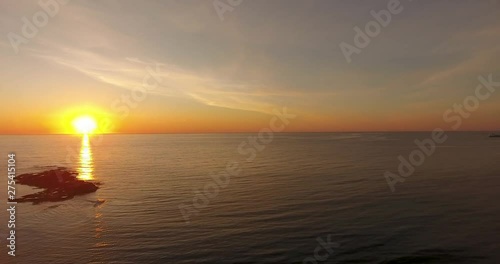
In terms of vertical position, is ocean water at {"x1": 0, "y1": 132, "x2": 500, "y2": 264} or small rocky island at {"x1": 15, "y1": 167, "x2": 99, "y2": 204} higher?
small rocky island at {"x1": 15, "y1": 167, "x2": 99, "y2": 204}

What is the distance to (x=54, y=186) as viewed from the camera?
59.9 meters

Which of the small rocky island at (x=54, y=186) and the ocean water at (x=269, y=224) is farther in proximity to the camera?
the small rocky island at (x=54, y=186)

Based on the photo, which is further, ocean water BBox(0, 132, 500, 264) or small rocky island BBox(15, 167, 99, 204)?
small rocky island BBox(15, 167, 99, 204)

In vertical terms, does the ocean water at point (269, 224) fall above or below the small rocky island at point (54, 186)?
below

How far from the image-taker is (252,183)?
6384 centimetres

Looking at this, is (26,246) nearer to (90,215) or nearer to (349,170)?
(90,215)

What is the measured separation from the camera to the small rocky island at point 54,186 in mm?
51094

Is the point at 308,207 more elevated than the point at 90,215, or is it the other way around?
the point at 90,215

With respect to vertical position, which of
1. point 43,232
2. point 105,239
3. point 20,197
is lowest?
point 105,239

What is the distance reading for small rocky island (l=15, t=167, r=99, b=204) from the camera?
168ft

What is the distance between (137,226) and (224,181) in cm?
3265

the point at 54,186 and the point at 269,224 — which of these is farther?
the point at 54,186

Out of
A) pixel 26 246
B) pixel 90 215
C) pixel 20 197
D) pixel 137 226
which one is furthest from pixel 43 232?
pixel 20 197

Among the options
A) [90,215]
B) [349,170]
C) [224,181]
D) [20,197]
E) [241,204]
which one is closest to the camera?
[90,215]
